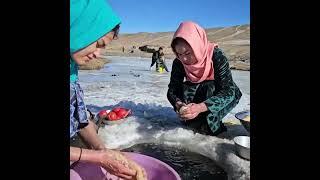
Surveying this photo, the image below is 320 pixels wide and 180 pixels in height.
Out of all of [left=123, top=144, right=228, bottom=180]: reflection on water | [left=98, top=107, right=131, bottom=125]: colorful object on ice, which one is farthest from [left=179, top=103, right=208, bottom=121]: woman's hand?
[left=98, top=107, right=131, bottom=125]: colorful object on ice

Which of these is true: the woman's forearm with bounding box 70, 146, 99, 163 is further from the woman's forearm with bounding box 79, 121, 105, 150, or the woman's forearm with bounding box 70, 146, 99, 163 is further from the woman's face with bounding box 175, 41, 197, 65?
the woman's face with bounding box 175, 41, 197, 65

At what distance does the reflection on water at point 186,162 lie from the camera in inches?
77.2

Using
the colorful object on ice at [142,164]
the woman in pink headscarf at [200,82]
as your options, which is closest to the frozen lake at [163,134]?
the woman in pink headscarf at [200,82]

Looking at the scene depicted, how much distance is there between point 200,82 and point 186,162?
2.43 feet

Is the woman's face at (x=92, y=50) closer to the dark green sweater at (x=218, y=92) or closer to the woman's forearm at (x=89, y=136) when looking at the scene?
the woman's forearm at (x=89, y=136)

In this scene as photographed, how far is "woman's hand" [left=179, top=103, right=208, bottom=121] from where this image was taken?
241 cm

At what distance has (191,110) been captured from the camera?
242 centimetres

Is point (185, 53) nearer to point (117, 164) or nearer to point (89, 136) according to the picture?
point (89, 136)

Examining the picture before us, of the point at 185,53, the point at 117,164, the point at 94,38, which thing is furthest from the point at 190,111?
the point at 94,38

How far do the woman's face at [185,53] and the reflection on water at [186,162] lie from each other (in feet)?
2.24

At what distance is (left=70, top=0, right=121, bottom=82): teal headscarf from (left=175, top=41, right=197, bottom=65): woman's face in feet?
3.70
